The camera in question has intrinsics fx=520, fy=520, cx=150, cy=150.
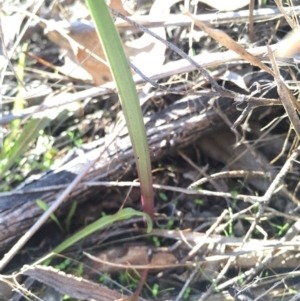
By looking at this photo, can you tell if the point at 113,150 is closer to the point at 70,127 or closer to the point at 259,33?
the point at 70,127

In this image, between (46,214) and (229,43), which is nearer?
(229,43)

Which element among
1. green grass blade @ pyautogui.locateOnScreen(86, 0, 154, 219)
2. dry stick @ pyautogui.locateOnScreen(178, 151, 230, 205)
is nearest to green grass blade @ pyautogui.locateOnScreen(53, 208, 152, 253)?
green grass blade @ pyautogui.locateOnScreen(86, 0, 154, 219)

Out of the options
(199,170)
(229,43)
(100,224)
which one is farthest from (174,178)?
(229,43)

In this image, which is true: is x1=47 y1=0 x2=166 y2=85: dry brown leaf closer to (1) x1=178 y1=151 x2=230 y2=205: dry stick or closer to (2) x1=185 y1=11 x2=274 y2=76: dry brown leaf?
(1) x1=178 y1=151 x2=230 y2=205: dry stick

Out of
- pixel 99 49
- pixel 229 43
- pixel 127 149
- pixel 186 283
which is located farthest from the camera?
pixel 99 49

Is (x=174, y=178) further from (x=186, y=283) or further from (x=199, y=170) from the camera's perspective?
(x=186, y=283)

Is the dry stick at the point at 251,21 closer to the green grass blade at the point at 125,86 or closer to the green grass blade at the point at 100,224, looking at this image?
the green grass blade at the point at 125,86
